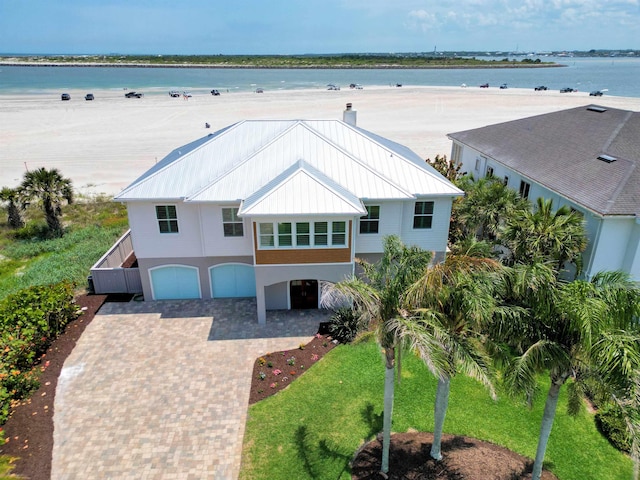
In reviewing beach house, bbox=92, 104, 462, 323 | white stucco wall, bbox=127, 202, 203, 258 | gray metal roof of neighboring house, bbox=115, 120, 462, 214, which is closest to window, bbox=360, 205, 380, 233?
beach house, bbox=92, 104, 462, 323

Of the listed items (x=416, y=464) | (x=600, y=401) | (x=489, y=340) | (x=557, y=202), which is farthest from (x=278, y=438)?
(x=557, y=202)

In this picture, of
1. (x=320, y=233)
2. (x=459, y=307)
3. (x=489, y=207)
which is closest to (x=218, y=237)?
(x=320, y=233)

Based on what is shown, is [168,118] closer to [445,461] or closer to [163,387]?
[163,387]

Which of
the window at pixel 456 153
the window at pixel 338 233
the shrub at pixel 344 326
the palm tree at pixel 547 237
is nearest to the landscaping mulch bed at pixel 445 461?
the shrub at pixel 344 326

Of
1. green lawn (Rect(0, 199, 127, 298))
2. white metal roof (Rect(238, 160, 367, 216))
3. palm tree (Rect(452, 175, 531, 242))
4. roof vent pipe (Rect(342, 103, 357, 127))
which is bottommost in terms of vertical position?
green lawn (Rect(0, 199, 127, 298))

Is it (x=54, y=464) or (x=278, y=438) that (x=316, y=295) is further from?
(x=54, y=464)

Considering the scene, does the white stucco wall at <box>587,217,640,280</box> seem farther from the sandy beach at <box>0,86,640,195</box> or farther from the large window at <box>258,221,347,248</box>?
the sandy beach at <box>0,86,640,195</box>

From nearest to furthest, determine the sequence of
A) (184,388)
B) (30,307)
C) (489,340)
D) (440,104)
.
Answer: (489,340)
(184,388)
(30,307)
(440,104)
